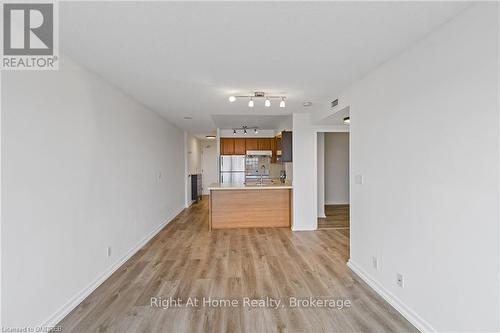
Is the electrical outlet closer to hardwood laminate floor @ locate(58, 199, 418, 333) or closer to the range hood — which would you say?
hardwood laminate floor @ locate(58, 199, 418, 333)

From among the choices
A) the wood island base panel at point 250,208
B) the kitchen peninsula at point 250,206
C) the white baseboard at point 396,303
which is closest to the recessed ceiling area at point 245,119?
the kitchen peninsula at point 250,206

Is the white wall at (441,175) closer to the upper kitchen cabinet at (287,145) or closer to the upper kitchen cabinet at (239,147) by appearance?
the upper kitchen cabinet at (287,145)

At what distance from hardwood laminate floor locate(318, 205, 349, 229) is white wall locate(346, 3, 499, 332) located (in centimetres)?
292

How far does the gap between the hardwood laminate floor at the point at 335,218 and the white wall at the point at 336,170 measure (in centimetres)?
47

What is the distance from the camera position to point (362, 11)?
1.80 meters

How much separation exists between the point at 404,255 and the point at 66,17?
3262 millimetres

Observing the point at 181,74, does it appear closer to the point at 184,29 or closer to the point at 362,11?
the point at 184,29

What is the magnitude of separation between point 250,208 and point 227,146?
2952mm

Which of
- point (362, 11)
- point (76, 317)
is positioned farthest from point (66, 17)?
point (76, 317)

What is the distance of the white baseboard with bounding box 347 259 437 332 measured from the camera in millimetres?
2154

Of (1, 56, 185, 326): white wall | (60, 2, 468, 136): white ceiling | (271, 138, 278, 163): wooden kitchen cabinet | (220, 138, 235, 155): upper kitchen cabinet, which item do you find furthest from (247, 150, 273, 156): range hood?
(60, 2, 468, 136): white ceiling

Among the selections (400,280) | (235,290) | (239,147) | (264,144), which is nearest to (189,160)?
(239,147)

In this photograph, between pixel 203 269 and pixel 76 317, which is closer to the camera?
pixel 76 317

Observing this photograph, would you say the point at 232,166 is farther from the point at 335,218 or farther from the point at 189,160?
the point at 335,218
